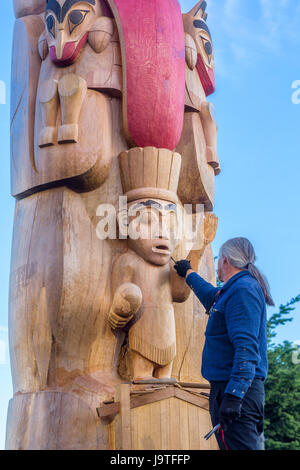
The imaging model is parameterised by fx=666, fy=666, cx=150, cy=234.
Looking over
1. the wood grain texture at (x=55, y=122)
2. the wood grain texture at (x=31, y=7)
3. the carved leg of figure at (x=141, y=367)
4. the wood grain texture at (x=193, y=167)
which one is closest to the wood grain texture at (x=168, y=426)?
the carved leg of figure at (x=141, y=367)

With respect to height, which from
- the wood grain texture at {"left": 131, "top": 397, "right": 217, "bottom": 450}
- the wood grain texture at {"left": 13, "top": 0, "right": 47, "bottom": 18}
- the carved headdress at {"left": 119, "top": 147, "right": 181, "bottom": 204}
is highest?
the wood grain texture at {"left": 13, "top": 0, "right": 47, "bottom": 18}

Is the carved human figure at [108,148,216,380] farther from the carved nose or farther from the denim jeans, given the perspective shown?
the denim jeans

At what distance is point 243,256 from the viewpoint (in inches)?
149

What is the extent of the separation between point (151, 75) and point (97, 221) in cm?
130

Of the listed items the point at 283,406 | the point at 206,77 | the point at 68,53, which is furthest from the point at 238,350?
the point at 283,406

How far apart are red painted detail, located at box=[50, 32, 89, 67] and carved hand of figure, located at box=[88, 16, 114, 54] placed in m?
0.06

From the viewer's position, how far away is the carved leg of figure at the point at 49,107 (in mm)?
5371

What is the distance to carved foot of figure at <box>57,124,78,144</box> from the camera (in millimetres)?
5277

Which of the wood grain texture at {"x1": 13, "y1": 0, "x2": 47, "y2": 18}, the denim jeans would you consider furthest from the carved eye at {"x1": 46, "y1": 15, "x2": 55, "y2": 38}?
the denim jeans

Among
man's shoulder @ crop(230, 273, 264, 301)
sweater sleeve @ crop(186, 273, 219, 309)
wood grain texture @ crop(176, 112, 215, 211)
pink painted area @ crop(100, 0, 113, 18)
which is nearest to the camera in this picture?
man's shoulder @ crop(230, 273, 264, 301)

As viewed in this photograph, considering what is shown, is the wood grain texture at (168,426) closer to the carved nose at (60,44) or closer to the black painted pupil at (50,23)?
the carved nose at (60,44)

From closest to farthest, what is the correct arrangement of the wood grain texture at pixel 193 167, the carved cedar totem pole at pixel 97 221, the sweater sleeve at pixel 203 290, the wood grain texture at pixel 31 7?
the sweater sleeve at pixel 203 290
the carved cedar totem pole at pixel 97 221
the wood grain texture at pixel 193 167
the wood grain texture at pixel 31 7

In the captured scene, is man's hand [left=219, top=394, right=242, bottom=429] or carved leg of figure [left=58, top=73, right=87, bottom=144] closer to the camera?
man's hand [left=219, top=394, right=242, bottom=429]

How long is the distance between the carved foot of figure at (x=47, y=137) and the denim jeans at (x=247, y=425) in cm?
266
